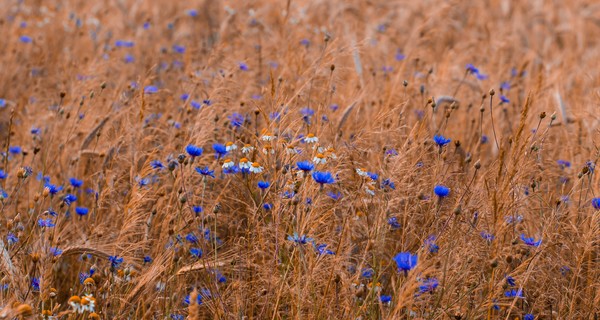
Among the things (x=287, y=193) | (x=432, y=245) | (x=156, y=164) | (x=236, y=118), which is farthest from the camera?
(x=236, y=118)

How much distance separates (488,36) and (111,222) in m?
3.57

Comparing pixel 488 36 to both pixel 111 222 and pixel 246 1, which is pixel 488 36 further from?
pixel 111 222

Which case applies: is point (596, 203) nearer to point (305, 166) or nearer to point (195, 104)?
point (305, 166)

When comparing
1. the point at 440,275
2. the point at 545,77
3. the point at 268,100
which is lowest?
the point at 545,77

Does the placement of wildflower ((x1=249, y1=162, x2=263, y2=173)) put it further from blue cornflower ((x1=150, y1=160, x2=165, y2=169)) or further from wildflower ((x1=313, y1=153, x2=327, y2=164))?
blue cornflower ((x1=150, y1=160, x2=165, y2=169))

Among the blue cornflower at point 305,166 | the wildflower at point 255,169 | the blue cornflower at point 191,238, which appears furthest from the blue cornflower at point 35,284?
the blue cornflower at point 305,166

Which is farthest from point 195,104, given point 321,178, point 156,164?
point 321,178

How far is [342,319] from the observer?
2166mm

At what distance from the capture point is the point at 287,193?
8.14 feet

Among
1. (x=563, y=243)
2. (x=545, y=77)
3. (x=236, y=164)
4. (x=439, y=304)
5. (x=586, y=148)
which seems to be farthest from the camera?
(x=545, y=77)

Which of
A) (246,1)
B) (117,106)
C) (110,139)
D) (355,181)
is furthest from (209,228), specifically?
(246,1)

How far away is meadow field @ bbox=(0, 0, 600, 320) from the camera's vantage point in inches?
86.2

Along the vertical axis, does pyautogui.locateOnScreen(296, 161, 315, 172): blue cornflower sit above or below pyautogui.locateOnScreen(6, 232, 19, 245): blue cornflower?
above

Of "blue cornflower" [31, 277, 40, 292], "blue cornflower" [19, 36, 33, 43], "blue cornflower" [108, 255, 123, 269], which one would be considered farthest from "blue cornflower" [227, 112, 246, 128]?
"blue cornflower" [19, 36, 33, 43]
